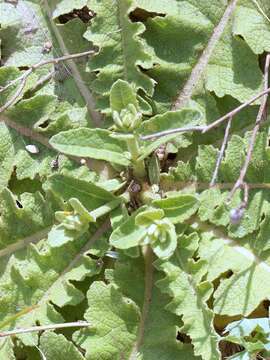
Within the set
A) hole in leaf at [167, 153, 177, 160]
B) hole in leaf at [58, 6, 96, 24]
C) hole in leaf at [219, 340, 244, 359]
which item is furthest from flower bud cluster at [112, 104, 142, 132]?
hole in leaf at [219, 340, 244, 359]

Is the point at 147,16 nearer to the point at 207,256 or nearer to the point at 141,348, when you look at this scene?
the point at 207,256

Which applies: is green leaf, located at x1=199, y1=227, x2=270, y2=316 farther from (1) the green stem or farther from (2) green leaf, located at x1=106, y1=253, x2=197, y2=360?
(1) the green stem

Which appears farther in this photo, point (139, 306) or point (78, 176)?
point (78, 176)

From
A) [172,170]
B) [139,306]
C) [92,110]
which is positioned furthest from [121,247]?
[92,110]

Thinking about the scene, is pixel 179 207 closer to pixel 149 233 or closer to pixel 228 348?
pixel 149 233

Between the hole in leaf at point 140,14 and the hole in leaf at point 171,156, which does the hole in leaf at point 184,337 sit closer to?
the hole in leaf at point 171,156

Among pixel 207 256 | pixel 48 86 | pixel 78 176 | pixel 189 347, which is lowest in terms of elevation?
pixel 189 347
